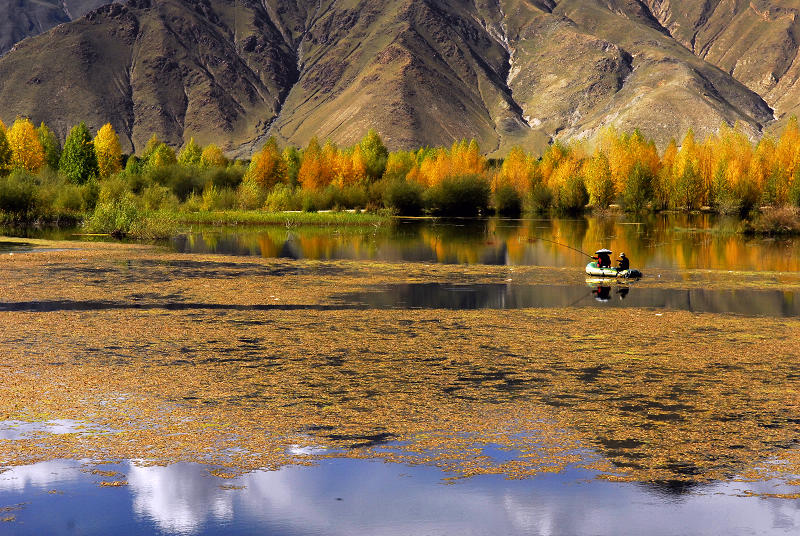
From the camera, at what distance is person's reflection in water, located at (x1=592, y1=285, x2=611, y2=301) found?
3002 cm

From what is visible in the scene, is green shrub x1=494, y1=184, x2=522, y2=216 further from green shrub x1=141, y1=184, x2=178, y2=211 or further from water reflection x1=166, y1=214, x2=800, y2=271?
green shrub x1=141, y1=184, x2=178, y2=211

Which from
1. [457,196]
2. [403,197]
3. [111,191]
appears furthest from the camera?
[457,196]

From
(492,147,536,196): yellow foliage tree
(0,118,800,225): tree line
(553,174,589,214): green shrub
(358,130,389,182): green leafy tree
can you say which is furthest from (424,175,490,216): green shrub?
(553,174,589,214): green shrub

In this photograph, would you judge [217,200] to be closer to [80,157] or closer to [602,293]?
[80,157]

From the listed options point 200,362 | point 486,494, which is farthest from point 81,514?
point 200,362

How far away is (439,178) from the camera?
118438mm

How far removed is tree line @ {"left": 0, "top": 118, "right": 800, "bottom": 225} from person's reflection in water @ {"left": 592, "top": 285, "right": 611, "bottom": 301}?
55513 mm

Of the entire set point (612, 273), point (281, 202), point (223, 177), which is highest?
point (223, 177)

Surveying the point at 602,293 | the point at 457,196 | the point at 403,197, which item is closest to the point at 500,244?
the point at 602,293

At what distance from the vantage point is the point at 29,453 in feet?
41.3

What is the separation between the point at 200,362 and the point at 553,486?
9.13m

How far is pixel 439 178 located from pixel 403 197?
597 inches

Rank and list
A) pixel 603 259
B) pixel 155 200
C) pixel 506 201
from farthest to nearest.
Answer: pixel 506 201
pixel 155 200
pixel 603 259

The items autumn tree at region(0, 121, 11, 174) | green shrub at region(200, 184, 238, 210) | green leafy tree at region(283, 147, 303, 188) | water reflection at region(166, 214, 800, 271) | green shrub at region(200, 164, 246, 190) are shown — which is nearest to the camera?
water reflection at region(166, 214, 800, 271)
